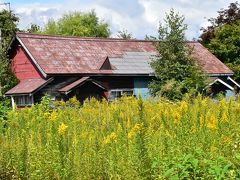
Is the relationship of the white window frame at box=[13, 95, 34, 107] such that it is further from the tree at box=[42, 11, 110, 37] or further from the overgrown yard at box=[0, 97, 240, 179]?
the tree at box=[42, 11, 110, 37]

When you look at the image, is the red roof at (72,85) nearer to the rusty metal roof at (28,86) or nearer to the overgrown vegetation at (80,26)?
the rusty metal roof at (28,86)

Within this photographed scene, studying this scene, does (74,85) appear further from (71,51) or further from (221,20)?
(221,20)

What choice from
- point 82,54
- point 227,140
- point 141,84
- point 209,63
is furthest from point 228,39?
point 227,140

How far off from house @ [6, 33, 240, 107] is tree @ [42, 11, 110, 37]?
33504 millimetres

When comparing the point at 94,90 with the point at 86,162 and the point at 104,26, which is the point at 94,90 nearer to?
the point at 86,162

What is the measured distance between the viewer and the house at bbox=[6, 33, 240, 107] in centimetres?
2506

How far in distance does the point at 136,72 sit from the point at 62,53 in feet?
13.8

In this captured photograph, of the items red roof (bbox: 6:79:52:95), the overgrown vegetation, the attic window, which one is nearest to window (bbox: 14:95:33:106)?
red roof (bbox: 6:79:52:95)

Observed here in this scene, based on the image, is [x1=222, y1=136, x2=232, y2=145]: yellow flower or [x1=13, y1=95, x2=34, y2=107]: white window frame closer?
[x1=222, y1=136, x2=232, y2=145]: yellow flower

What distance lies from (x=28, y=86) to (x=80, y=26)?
39796 mm

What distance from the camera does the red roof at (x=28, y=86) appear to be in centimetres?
2448

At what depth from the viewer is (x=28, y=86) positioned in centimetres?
2545

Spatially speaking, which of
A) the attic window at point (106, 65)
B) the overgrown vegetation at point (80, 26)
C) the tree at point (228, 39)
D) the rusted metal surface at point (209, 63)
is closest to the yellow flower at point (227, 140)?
the attic window at point (106, 65)

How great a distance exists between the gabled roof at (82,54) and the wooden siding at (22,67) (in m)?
1.11
